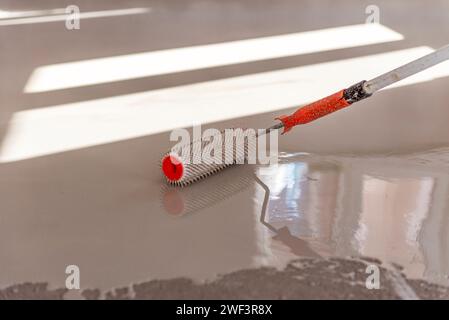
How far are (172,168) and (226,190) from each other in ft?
0.54

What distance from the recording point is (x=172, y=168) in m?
2.05

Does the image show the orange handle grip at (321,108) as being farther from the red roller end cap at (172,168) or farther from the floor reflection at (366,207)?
the red roller end cap at (172,168)

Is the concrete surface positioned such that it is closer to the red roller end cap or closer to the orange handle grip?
the red roller end cap

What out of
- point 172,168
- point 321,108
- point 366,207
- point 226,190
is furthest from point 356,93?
point 172,168

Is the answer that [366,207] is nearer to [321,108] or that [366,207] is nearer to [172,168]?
[321,108]

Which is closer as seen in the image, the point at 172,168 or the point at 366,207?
the point at 366,207

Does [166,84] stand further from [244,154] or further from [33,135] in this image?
[244,154]

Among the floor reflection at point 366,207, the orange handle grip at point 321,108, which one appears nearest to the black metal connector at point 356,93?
the orange handle grip at point 321,108
